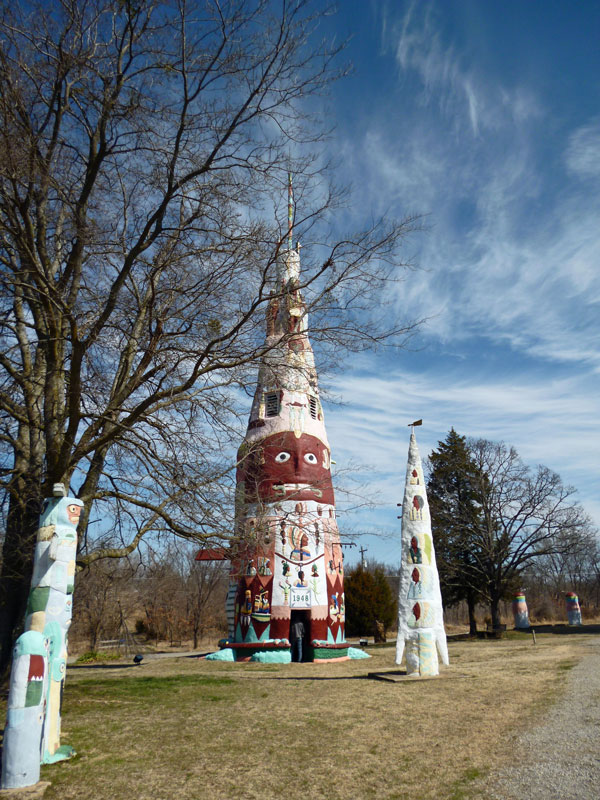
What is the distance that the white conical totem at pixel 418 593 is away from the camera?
1242cm

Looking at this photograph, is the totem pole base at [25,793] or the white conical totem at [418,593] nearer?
the totem pole base at [25,793]

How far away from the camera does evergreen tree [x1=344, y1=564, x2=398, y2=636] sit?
29.7m

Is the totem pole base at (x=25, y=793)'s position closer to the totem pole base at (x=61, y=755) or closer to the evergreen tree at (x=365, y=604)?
the totem pole base at (x=61, y=755)

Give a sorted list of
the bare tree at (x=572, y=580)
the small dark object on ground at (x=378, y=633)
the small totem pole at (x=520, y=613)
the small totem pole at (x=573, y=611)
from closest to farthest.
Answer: the small dark object on ground at (x=378, y=633) → the small totem pole at (x=520, y=613) → the small totem pole at (x=573, y=611) → the bare tree at (x=572, y=580)

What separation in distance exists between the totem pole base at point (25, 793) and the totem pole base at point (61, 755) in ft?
2.67

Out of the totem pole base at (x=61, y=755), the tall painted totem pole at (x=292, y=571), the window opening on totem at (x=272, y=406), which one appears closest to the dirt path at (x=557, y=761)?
the totem pole base at (x=61, y=755)

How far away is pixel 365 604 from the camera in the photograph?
97.4ft

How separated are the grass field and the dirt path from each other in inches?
9.2

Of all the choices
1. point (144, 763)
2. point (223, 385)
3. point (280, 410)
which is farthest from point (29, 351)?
point (280, 410)

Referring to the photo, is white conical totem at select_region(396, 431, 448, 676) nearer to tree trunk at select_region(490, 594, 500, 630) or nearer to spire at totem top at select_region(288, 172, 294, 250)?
spire at totem top at select_region(288, 172, 294, 250)

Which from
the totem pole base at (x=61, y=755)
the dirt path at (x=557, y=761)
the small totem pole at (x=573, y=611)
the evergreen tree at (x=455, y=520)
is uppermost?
the evergreen tree at (x=455, y=520)

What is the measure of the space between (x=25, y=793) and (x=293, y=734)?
3.38 metres

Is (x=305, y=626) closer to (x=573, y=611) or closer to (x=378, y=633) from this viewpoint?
(x=378, y=633)

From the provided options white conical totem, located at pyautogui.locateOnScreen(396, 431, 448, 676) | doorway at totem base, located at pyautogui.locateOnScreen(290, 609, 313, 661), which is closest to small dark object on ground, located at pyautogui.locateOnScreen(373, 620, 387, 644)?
doorway at totem base, located at pyautogui.locateOnScreen(290, 609, 313, 661)
